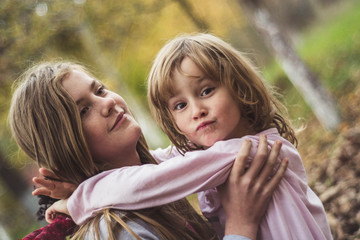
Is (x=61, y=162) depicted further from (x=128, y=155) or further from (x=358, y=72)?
(x=358, y=72)

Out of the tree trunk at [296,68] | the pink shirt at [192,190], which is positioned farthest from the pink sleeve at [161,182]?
the tree trunk at [296,68]

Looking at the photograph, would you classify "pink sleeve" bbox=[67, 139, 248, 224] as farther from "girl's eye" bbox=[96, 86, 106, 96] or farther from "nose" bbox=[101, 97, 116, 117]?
"girl's eye" bbox=[96, 86, 106, 96]

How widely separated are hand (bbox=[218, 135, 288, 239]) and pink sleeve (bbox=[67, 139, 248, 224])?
2.0 inches

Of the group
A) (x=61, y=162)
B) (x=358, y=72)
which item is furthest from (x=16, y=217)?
(x=358, y=72)

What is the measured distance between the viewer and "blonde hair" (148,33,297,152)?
1252 millimetres

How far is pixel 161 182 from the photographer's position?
106 cm

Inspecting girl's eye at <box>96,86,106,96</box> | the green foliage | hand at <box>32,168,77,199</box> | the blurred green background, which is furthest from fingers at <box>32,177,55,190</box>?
the green foliage

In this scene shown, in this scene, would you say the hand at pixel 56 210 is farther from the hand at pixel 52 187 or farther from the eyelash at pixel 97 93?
the eyelash at pixel 97 93

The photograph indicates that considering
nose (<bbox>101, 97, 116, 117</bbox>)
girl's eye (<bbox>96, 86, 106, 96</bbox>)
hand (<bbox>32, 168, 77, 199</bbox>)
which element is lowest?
hand (<bbox>32, 168, 77, 199</bbox>)

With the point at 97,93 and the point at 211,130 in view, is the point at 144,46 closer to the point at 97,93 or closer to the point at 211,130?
the point at 97,93

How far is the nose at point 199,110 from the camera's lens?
1.20 metres

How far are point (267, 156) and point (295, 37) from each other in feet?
14.8

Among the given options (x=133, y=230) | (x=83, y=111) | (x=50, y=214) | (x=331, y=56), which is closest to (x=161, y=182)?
(x=133, y=230)

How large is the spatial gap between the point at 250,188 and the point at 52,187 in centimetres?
68
